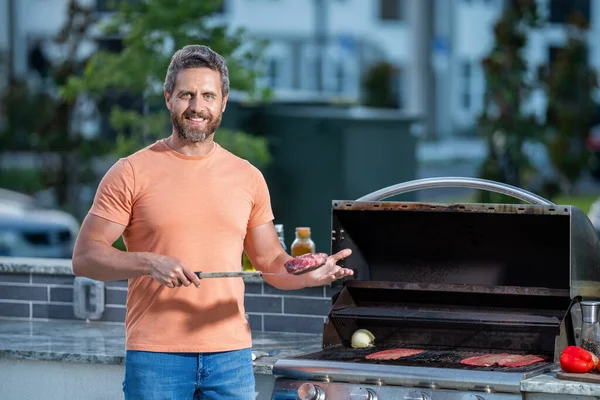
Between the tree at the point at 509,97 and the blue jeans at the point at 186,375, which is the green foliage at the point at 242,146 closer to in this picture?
the tree at the point at 509,97

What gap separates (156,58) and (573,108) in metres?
12.3

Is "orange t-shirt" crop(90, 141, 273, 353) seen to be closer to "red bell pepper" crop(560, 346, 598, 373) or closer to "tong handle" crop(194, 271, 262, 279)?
"tong handle" crop(194, 271, 262, 279)

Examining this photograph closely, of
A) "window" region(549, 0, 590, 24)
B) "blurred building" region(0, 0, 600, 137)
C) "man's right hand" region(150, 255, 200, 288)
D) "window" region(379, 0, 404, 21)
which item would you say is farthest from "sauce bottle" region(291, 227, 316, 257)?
"window" region(549, 0, 590, 24)

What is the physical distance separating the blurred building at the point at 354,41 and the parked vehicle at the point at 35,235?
17831 mm

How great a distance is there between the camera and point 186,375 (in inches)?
137

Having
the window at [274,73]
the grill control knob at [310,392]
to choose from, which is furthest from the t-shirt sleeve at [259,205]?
the window at [274,73]

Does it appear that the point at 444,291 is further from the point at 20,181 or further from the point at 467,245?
the point at 20,181

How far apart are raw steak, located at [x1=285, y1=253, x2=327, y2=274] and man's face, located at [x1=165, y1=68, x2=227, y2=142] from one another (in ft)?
1.37

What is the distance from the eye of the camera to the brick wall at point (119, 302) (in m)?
5.05

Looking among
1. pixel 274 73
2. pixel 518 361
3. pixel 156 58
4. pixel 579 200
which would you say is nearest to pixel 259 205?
pixel 518 361

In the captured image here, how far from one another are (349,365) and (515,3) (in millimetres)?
7705

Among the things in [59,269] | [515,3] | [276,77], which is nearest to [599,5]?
[276,77]

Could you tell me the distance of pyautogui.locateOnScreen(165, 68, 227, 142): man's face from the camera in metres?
3.46

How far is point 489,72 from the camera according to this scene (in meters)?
11.3
